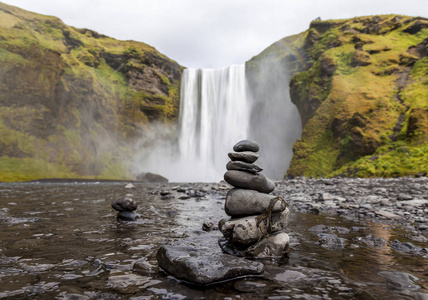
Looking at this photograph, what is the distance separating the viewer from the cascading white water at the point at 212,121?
6022 cm

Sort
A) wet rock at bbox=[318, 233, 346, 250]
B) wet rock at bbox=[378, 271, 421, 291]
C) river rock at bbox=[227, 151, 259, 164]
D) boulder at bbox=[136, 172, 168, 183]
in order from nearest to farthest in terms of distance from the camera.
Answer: wet rock at bbox=[378, 271, 421, 291]
wet rock at bbox=[318, 233, 346, 250]
river rock at bbox=[227, 151, 259, 164]
boulder at bbox=[136, 172, 168, 183]

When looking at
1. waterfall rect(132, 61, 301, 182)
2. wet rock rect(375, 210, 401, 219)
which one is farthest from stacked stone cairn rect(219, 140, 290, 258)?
waterfall rect(132, 61, 301, 182)

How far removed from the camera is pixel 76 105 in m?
58.8

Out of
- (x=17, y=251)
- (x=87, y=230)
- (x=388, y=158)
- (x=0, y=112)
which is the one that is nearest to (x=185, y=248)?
(x=17, y=251)

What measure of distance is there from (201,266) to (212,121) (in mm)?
58595

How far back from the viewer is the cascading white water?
198ft

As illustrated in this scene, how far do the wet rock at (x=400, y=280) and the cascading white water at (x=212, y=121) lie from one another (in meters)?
55.7

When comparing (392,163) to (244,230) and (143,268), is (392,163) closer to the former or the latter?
(244,230)

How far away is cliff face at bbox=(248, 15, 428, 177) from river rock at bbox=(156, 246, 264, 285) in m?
25.6

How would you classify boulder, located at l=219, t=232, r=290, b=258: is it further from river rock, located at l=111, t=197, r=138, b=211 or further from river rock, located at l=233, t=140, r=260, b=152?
river rock, located at l=111, t=197, r=138, b=211

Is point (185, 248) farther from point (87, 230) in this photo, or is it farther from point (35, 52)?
point (35, 52)

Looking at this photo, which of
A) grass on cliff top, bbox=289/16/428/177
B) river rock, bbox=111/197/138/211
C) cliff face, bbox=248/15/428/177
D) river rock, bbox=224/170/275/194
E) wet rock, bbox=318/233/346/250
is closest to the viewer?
wet rock, bbox=318/233/346/250

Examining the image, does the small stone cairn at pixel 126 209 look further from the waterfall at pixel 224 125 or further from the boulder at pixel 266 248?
the waterfall at pixel 224 125

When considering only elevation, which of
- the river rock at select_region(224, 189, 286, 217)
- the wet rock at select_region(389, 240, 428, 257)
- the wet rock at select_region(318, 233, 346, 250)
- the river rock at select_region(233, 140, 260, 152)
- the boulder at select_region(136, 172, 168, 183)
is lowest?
the boulder at select_region(136, 172, 168, 183)
